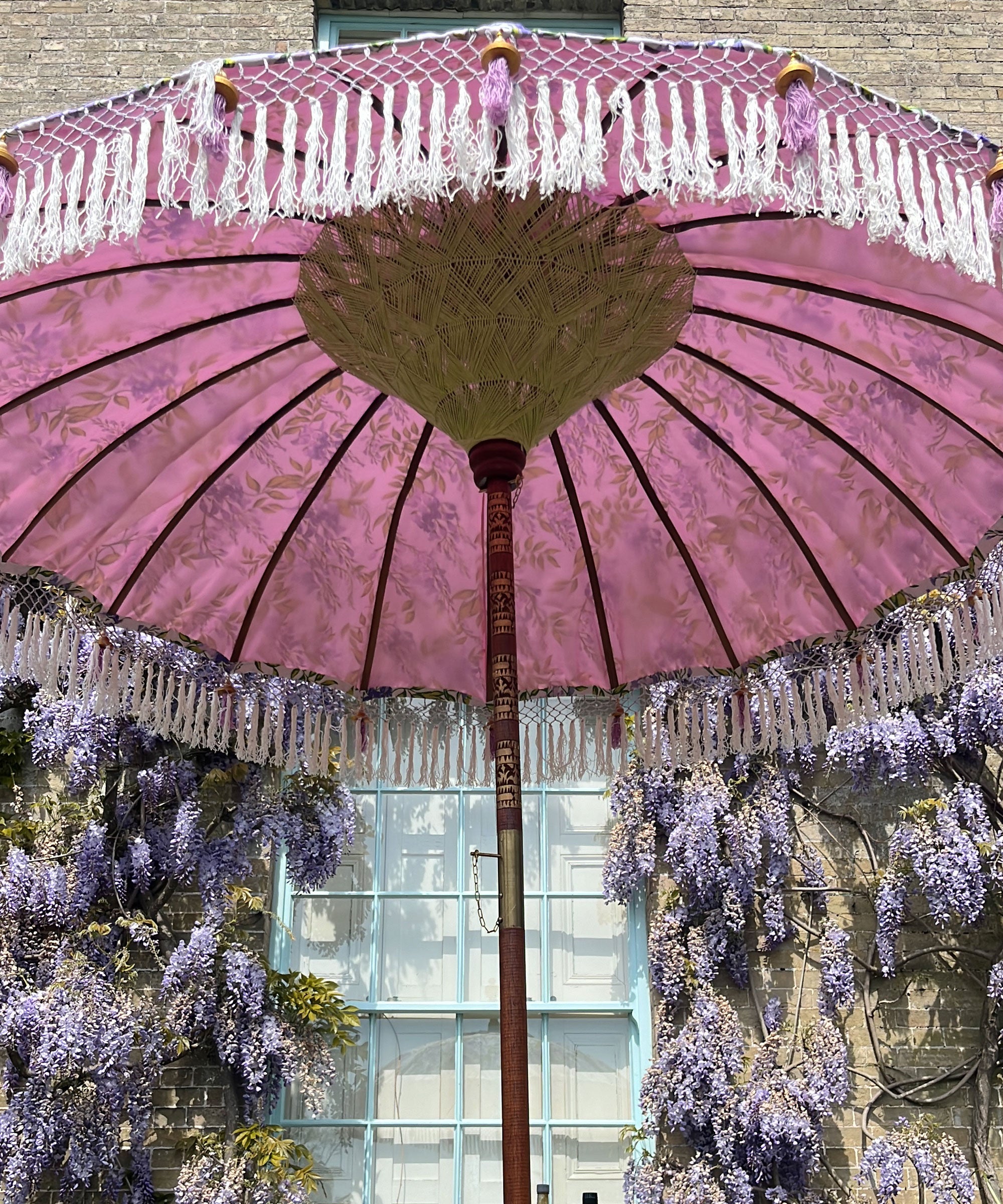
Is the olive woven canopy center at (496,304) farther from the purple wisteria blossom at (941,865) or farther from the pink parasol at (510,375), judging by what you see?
the purple wisteria blossom at (941,865)

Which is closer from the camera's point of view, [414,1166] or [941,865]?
[414,1166]

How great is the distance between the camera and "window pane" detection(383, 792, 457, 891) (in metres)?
5.77

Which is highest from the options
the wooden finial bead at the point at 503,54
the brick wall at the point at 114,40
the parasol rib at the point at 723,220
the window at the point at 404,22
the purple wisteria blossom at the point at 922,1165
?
the window at the point at 404,22

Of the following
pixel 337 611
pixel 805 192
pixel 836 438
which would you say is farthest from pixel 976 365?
pixel 337 611

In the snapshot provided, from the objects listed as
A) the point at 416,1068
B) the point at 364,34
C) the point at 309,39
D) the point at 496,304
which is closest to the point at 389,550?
the point at 496,304

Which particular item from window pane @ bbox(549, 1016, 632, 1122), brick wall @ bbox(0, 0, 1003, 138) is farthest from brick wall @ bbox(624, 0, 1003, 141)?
window pane @ bbox(549, 1016, 632, 1122)

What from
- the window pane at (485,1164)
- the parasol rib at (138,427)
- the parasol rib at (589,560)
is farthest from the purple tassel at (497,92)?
the window pane at (485,1164)

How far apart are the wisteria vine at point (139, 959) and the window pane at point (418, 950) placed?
26 cm

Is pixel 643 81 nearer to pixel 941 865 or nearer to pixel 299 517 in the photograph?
pixel 299 517

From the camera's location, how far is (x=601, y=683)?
142 inches

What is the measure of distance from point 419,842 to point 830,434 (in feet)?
10.7

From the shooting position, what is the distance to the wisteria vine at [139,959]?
16.7 ft

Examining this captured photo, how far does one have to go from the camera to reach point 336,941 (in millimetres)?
5688

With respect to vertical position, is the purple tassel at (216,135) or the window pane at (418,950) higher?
the purple tassel at (216,135)
